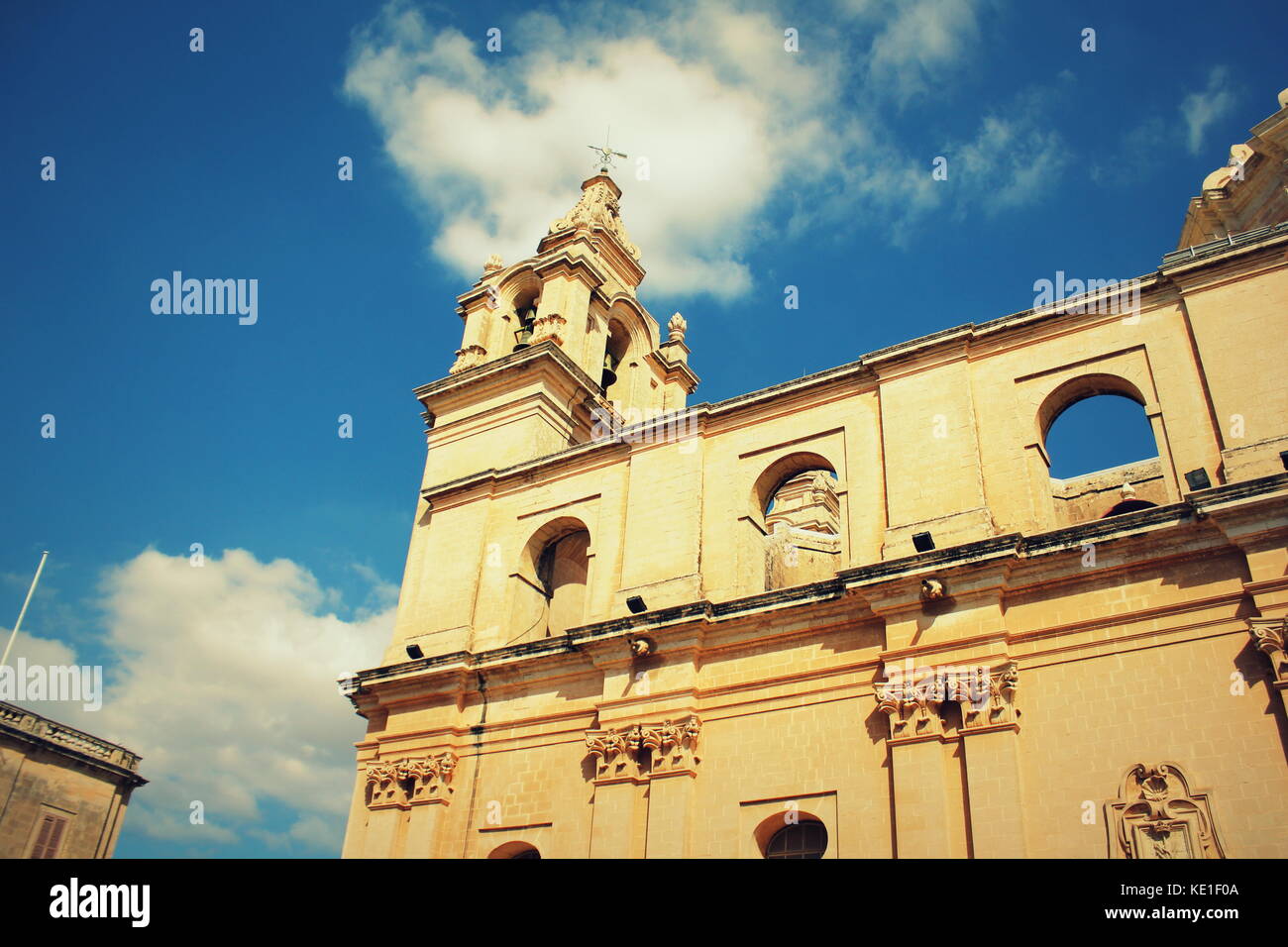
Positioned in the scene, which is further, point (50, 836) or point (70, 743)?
point (70, 743)

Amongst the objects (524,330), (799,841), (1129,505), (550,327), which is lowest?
(799,841)

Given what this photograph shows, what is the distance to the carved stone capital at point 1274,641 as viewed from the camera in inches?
501

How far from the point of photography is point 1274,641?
12.9m

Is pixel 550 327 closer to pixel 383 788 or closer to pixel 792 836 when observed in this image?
pixel 383 788

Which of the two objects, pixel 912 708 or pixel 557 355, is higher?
pixel 557 355

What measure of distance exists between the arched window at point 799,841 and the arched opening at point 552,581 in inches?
238

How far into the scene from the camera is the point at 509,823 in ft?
59.7

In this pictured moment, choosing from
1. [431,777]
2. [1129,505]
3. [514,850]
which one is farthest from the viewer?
[1129,505]

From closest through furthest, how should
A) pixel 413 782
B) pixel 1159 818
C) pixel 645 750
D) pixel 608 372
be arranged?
pixel 1159 818 → pixel 645 750 → pixel 413 782 → pixel 608 372

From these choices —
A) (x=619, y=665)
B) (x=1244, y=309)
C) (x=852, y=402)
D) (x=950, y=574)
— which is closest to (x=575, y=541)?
(x=619, y=665)

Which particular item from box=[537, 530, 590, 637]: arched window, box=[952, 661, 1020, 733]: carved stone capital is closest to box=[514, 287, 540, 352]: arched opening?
box=[537, 530, 590, 637]: arched window

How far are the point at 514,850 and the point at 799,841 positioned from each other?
5.30 meters

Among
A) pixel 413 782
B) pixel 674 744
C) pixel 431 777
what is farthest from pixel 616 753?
pixel 413 782
